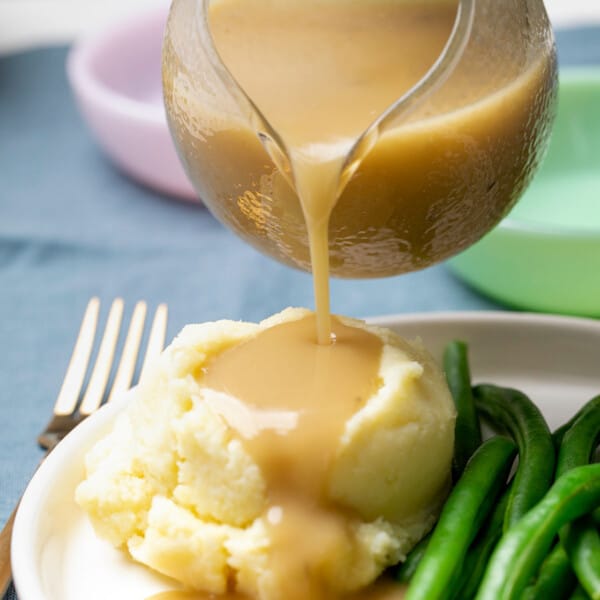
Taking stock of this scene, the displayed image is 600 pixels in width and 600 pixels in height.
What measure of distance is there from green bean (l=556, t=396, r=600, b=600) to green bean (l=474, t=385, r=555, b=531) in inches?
1.2

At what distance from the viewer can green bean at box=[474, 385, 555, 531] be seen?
62.3 inches

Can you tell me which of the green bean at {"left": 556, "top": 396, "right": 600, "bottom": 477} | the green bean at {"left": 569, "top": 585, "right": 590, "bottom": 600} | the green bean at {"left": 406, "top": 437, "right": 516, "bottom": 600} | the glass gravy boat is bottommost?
the green bean at {"left": 569, "top": 585, "right": 590, "bottom": 600}

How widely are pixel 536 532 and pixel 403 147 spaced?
0.60 meters

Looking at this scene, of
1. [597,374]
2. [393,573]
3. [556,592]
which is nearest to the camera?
[556,592]

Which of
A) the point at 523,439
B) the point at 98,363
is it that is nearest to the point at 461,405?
the point at 523,439

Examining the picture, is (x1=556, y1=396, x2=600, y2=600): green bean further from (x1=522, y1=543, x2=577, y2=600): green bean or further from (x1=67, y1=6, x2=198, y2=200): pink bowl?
(x1=67, y1=6, x2=198, y2=200): pink bowl

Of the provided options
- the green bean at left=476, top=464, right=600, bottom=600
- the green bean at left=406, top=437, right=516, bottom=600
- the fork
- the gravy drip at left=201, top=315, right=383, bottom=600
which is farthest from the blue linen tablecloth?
the green bean at left=476, top=464, right=600, bottom=600

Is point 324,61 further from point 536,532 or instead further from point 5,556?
point 5,556

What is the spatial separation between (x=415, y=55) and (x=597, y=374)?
77 cm

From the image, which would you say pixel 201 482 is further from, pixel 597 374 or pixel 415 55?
A: pixel 597 374

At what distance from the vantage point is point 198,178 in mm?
1843

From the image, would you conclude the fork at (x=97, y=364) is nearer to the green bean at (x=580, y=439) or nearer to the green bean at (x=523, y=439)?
the green bean at (x=523, y=439)

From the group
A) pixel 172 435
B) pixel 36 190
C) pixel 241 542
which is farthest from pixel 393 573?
pixel 36 190

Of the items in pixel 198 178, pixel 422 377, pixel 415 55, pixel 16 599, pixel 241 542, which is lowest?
pixel 16 599
